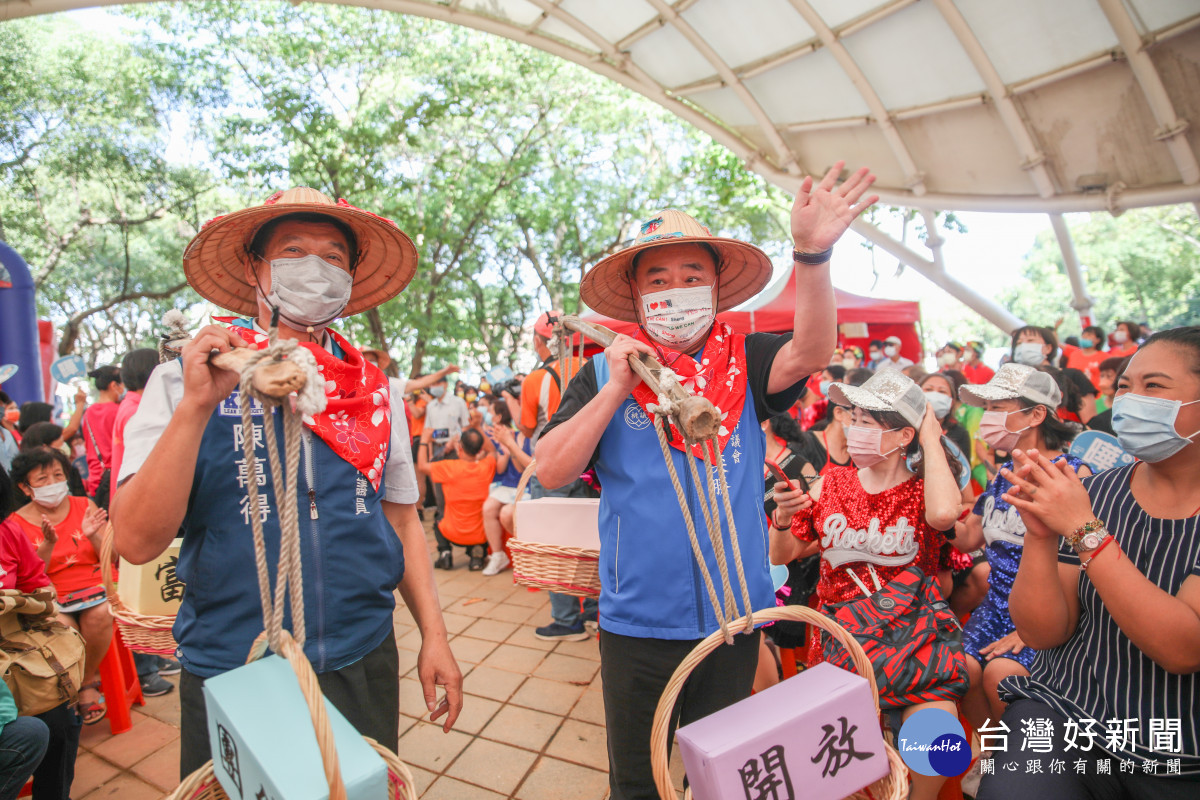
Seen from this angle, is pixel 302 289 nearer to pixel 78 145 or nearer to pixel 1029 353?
pixel 1029 353

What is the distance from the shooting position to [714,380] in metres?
1.74

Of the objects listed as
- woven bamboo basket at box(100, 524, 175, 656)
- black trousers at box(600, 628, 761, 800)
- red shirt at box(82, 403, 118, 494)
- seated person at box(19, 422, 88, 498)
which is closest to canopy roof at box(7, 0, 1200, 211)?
red shirt at box(82, 403, 118, 494)

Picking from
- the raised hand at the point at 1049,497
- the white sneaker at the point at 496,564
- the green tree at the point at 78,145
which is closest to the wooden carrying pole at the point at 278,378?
the raised hand at the point at 1049,497

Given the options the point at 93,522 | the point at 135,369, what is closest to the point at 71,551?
the point at 93,522

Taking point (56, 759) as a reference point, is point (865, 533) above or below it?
above

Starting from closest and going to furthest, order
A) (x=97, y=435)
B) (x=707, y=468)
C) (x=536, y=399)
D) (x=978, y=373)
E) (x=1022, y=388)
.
Answer: (x=707, y=468) → (x=1022, y=388) → (x=536, y=399) → (x=97, y=435) → (x=978, y=373)

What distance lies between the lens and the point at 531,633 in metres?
4.30

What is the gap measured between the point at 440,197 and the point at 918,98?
8.31 meters

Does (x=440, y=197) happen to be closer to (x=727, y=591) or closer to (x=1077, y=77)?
(x=1077, y=77)

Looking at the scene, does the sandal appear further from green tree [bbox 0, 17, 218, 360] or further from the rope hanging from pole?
green tree [bbox 0, 17, 218, 360]

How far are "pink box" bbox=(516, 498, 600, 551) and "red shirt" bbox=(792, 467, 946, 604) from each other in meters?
0.93

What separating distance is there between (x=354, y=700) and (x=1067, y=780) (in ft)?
6.13

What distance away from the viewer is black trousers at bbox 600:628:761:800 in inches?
66.8

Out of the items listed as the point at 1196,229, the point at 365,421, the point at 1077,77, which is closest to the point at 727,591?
the point at 365,421
